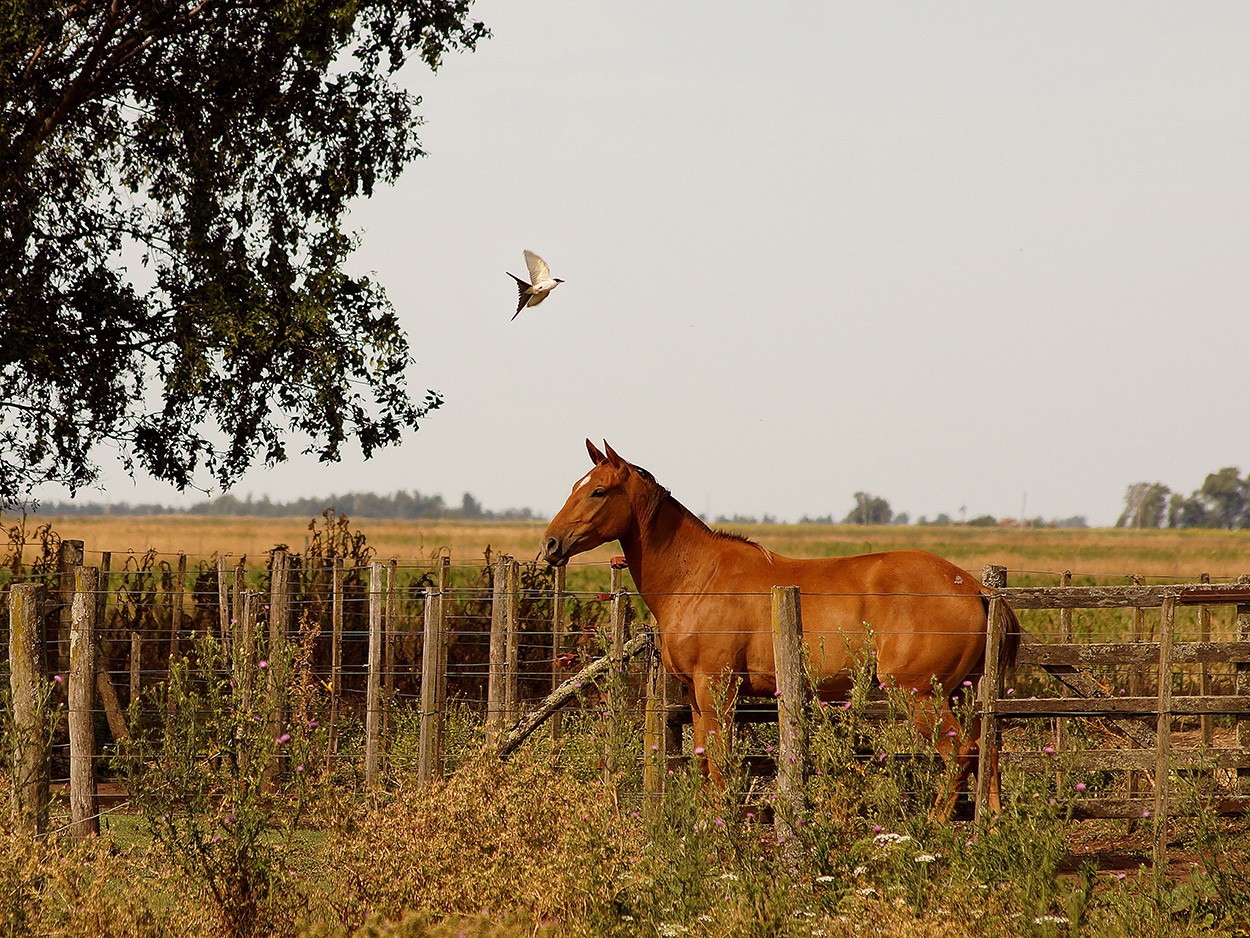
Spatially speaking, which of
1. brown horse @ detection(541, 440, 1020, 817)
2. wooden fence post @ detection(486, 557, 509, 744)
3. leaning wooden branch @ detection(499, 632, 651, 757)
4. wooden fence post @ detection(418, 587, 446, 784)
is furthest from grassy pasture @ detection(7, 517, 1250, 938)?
wooden fence post @ detection(486, 557, 509, 744)

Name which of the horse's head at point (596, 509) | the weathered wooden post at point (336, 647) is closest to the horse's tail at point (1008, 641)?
the horse's head at point (596, 509)

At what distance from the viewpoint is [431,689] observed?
9.38m

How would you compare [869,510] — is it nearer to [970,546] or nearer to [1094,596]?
[970,546]

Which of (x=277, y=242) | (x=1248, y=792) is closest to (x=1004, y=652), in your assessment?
(x=1248, y=792)

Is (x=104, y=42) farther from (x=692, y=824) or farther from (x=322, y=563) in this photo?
(x=692, y=824)

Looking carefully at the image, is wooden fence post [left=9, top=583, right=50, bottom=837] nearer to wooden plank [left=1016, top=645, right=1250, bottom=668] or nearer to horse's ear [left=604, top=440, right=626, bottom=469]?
horse's ear [left=604, top=440, right=626, bottom=469]

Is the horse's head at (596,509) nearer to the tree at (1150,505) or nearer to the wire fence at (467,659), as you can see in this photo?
the wire fence at (467,659)

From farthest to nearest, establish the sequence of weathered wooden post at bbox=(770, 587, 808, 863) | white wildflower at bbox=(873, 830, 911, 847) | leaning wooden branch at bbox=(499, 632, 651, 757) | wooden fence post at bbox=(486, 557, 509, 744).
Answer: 1. wooden fence post at bbox=(486, 557, 509, 744)
2. leaning wooden branch at bbox=(499, 632, 651, 757)
3. weathered wooden post at bbox=(770, 587, 808, 863)
4. white wildflower at bbox=(873, 830, 911, 847)

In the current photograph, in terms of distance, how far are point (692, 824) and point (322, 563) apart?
37.9 ft

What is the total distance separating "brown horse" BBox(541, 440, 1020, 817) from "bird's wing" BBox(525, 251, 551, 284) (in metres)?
2.57

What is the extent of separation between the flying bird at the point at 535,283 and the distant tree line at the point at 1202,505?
143310 mm

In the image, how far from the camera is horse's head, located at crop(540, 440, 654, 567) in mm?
9781

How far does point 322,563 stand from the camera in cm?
1688

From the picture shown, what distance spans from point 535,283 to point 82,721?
19.5 feet
